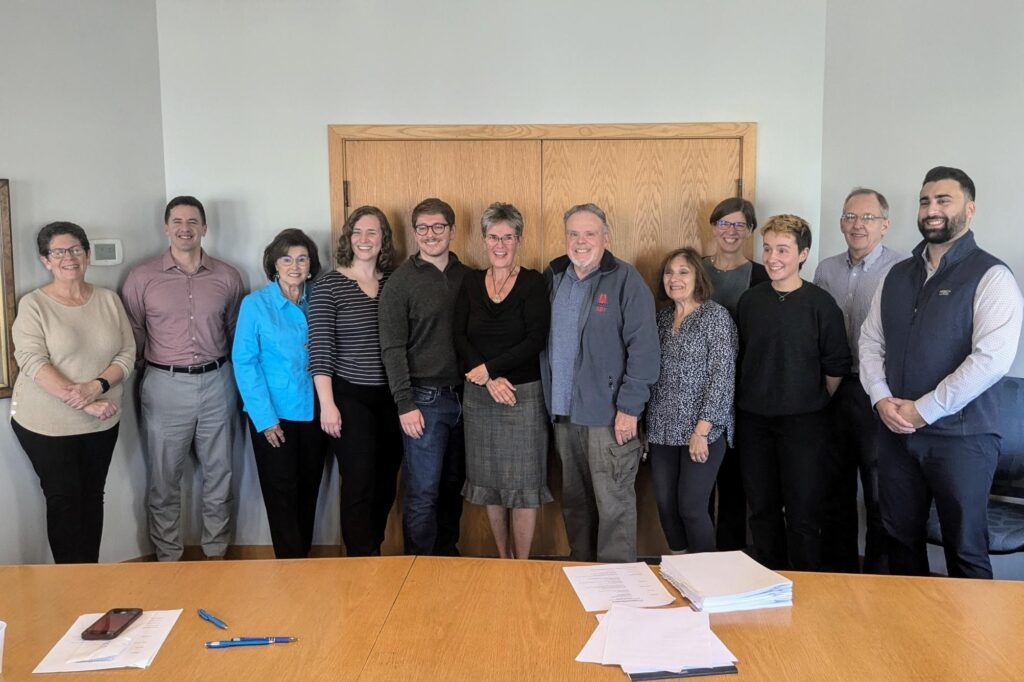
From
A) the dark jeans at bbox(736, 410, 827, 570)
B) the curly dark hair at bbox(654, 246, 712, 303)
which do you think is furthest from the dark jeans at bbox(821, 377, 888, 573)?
the curly dark hair at bbox(654, 246, 712, 303)

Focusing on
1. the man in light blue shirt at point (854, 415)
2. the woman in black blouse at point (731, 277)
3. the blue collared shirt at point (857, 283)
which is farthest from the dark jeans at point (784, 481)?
the blue collared shirt at point (857, 283)

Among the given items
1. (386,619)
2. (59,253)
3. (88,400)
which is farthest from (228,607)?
(59,253)

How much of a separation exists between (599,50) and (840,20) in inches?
42.5

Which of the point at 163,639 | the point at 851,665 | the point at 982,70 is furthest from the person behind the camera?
the point at 982,70

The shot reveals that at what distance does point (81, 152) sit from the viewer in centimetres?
318

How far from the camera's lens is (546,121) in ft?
11.2

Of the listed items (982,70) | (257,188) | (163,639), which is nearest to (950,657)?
(163,639)

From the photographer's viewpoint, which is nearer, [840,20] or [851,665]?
[851,665]

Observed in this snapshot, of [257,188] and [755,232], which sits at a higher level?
[257,188]

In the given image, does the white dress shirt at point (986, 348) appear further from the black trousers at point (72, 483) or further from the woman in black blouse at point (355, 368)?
the black trousers at point (72, 483)

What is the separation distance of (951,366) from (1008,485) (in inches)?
28.0

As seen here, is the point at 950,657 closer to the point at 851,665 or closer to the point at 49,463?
the point at 851,665

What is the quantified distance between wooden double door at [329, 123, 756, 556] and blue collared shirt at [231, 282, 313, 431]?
1.75 ft

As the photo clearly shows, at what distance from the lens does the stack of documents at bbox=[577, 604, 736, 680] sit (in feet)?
4.28
